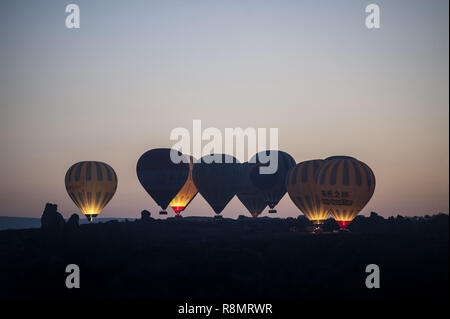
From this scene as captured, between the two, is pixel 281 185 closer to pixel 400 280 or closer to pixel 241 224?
pixel 241 224

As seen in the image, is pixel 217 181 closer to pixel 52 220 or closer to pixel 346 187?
pixel 346 187

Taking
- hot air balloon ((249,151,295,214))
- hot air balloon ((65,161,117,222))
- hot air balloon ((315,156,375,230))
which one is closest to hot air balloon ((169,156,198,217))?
hot air balloon ((249,151,295,214))

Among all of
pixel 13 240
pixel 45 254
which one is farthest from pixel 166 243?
pixel 13 240

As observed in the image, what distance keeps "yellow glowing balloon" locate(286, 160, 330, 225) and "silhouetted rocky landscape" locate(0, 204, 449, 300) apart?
8.90 feet

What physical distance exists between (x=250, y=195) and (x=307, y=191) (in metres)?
27.5

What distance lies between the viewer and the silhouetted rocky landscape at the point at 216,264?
56875mm

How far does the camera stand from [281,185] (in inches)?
→ 4299

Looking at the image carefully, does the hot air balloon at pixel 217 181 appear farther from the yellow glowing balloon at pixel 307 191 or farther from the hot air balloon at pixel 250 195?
the yellow glowing balloon at pixel 307 191

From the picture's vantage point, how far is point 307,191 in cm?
8556

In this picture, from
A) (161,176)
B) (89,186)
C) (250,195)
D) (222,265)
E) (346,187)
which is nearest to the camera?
(222,265)

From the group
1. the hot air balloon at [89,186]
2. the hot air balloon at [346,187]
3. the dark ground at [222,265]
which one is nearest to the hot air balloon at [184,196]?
the hot air balloon at [89,186]

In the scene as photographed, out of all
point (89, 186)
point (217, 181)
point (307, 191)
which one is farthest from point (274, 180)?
point (89, 186)

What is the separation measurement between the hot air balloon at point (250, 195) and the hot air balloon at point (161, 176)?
32.5 feet

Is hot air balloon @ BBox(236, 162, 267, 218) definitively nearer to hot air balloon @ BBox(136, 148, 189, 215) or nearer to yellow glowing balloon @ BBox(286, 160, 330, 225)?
hot air balloon @ BBox(136, 148, 189, 215)
